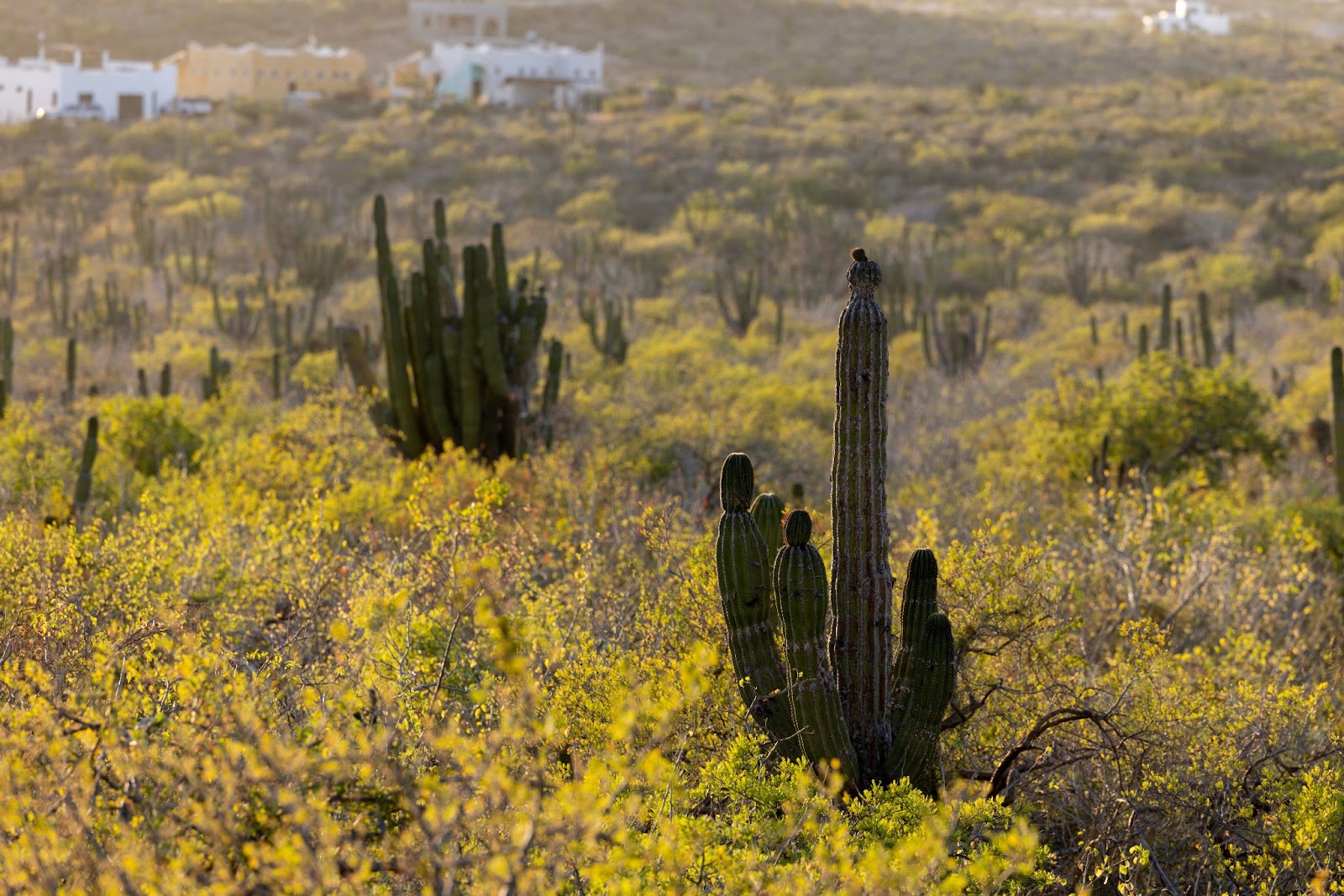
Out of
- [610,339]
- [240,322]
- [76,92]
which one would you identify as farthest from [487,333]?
[76,92]

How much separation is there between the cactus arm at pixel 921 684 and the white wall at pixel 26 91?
6353 cm

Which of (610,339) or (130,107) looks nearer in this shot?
(610,339)

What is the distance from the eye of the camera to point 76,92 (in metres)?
62.2

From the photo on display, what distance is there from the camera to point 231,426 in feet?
56.4

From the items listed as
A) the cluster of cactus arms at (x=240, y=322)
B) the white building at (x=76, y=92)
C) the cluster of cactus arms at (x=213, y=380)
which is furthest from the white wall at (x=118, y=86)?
the cluster of cactus arms at (x=213, y=380)

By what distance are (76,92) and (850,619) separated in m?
64.1

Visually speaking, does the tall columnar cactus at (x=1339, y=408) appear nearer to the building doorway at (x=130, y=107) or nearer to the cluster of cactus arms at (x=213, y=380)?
the cluster of cactus arms at (x=213, y=380)

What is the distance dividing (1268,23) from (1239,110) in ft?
166

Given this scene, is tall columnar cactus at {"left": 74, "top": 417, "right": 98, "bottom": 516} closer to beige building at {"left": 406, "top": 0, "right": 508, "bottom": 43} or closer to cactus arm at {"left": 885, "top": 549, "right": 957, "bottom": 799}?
cactus arm at {"left": 885, "top": 549, "right": 957, "bottom": 799}

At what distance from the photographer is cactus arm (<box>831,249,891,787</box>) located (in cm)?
629

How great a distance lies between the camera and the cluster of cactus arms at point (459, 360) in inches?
547

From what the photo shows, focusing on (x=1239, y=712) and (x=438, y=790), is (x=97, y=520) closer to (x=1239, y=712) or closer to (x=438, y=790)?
(x=438, y=790)

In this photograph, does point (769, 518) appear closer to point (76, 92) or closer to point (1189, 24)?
point (76, 92)

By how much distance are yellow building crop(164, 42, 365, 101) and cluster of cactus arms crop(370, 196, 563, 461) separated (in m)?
54.8
